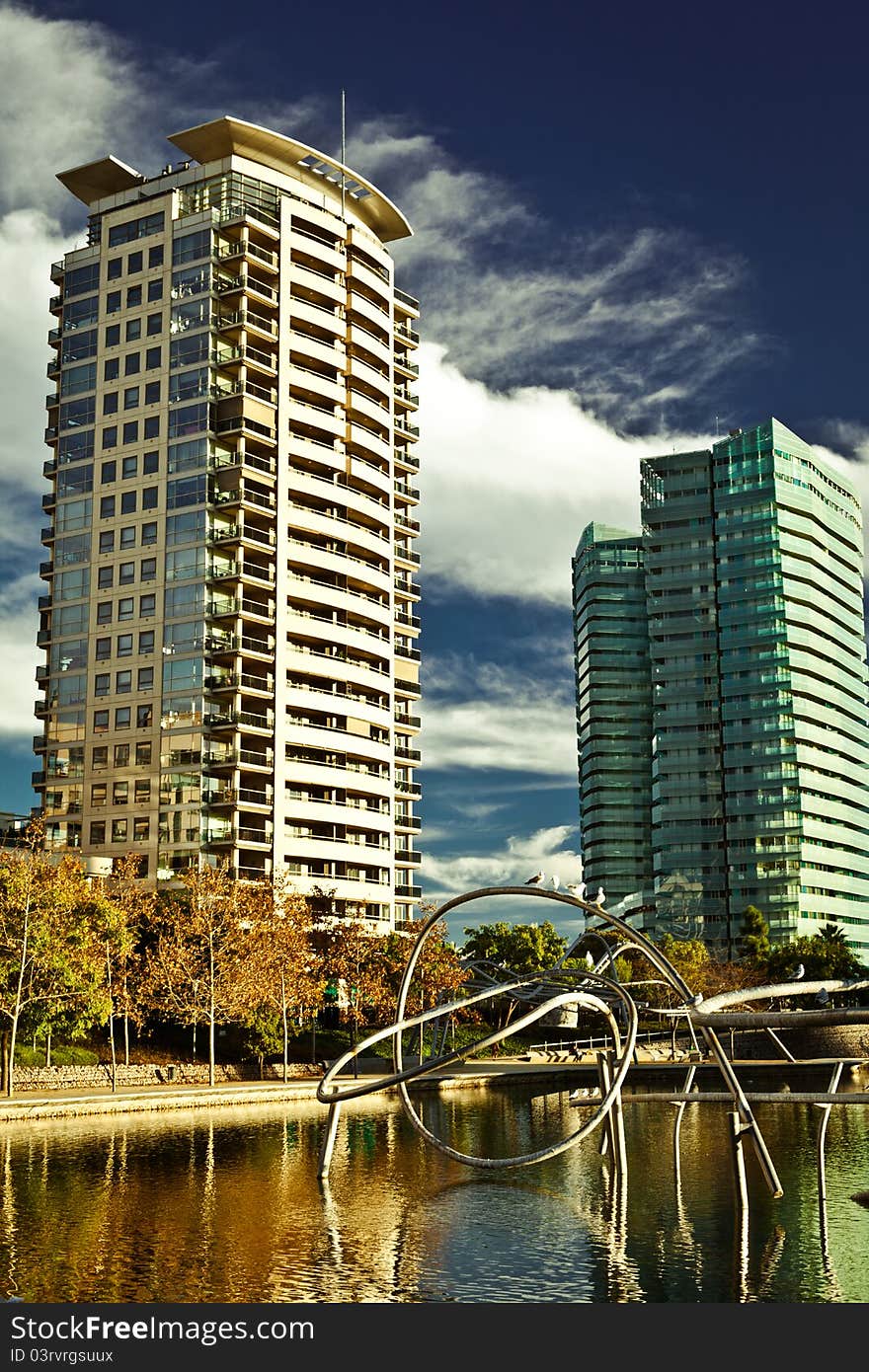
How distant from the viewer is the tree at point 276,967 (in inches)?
2881

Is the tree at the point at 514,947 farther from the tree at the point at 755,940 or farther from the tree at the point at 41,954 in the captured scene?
the tree at the point at 41,954

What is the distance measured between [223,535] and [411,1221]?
3446 inches

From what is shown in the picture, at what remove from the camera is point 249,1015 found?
242 feet

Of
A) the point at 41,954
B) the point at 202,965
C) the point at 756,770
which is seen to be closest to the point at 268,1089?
the point at 202,965

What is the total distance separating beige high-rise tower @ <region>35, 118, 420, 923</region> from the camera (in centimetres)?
11200

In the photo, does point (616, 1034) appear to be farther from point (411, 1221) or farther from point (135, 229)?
point (135, 229)

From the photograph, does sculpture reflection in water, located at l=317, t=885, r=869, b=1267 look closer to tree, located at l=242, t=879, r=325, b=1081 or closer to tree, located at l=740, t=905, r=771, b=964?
tree, located at l=242, t=879, r=325, b=1081

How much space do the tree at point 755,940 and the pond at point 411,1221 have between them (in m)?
96.0

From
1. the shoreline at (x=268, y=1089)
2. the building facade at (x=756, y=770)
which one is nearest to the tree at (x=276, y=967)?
the shoreline at (x=268, y=1089)

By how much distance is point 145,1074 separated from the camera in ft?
237

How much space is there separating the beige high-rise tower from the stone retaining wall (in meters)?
31.0

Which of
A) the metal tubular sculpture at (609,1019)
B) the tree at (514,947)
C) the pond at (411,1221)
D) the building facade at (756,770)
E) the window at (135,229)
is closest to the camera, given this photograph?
the pond at (411,1221)

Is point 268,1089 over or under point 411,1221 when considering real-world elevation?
under

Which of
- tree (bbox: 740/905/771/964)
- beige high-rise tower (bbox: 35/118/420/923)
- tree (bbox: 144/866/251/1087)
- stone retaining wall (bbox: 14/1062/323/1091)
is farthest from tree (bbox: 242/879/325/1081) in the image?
tree (bbox: 740/905/771/964)
